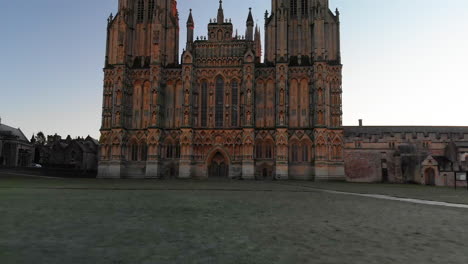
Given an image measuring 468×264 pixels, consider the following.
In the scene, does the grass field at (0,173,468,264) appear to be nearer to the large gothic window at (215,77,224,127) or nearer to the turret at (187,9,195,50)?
the large gothic window at (215,77,224,127)

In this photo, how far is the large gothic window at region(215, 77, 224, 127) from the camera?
2108 inches

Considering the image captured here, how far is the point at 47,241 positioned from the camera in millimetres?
7766

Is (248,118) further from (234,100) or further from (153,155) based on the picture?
(153,155)

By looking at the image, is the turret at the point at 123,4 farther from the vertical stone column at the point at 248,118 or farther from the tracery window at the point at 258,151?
the tracery window at the point at 258,151

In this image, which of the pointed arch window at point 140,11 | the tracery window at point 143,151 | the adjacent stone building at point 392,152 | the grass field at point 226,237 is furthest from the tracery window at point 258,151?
the grass field at point 226,237

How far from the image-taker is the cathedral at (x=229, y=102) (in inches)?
2008

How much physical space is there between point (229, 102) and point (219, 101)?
1.75 meters

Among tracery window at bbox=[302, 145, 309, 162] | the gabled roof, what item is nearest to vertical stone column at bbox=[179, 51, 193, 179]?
tracery window at bbox=[302, 145, 309, 162]

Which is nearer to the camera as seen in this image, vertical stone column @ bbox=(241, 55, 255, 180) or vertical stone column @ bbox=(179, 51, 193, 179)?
vertical stone column @ bbox=(241, 55, 255, 180)

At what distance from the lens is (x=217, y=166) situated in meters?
53.3

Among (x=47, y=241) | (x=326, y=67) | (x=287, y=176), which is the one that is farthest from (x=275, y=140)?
(x=47, y=241)

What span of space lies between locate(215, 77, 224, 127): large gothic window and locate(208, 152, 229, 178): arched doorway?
16.3 feet

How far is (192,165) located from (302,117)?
59.6ft

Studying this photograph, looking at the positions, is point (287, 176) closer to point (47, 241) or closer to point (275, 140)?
point (275, 140)
